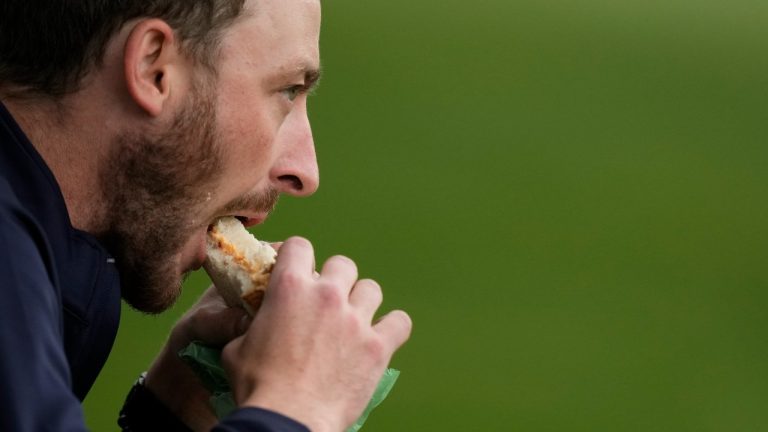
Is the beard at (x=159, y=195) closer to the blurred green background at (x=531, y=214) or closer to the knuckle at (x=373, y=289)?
the knuckle at (x=373, y=289)

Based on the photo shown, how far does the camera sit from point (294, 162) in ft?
3.66

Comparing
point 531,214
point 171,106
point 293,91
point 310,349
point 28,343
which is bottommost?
point 28,343

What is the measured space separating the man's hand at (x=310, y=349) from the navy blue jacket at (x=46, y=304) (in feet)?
0.14

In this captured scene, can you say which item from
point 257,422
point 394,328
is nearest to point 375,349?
point 394,328

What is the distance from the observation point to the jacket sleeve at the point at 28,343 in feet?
2.40

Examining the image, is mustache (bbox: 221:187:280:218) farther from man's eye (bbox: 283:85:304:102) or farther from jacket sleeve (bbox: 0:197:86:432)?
jacket sleeve (bbox: 0:197:86:432)

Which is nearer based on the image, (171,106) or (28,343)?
(28,343)

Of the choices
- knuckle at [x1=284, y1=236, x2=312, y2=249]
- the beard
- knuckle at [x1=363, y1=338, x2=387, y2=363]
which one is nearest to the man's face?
the beard

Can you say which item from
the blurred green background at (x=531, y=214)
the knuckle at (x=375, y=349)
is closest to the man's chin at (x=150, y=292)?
the knuckle at (x=375, y=349)

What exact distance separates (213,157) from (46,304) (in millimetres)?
264

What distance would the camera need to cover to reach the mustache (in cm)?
108

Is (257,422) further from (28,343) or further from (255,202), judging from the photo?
(255,202)

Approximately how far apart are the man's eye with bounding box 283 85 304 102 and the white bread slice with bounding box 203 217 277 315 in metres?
0.12

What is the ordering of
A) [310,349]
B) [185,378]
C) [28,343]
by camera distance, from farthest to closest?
[185,378] → [310,349] → [28,343]
